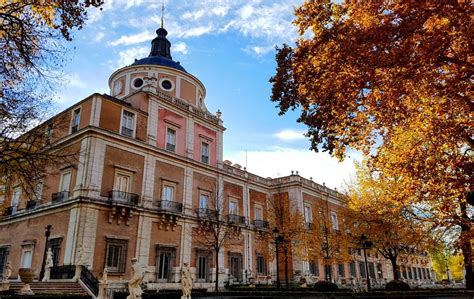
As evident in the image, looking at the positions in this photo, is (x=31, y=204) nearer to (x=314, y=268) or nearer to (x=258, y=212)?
(x=258, y=212)

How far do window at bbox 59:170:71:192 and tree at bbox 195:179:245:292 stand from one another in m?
9.76

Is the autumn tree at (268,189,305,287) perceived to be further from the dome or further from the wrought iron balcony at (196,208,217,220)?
the dome

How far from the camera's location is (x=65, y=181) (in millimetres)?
22828

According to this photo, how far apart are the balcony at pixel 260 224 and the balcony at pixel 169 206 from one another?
32.7 ft

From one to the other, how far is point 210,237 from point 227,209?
13.3 feet

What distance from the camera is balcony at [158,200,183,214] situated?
983 inches

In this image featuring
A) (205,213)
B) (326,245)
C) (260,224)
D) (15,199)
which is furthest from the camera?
(260,224)

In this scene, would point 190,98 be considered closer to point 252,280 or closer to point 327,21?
point 252,280

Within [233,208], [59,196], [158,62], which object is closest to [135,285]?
[59,196]

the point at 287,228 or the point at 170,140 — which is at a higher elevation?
the point at 170,140

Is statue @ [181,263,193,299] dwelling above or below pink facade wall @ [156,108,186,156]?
below

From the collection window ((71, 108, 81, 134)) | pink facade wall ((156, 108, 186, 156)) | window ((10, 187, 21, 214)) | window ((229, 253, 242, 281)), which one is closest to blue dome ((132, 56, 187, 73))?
pink facade wall ((156, 108, 186, 156))

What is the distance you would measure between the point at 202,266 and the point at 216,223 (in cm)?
341

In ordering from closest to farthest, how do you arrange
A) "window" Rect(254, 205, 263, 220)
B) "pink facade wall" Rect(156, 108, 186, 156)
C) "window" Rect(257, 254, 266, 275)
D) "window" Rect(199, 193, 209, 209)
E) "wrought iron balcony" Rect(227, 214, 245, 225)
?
"pink facade wall" Rect(156, 108, 186, 156)
"window" Rect(199, 193, 209, 209)
"wrought iron balcony" Rect(227, 214, 245, 225)
"window" Rect(257, 254, 266, 275)
"window" Rect(254, 205, 263, 220)
